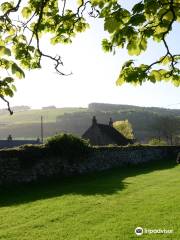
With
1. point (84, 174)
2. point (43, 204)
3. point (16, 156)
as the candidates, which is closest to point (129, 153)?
point (84, 174)

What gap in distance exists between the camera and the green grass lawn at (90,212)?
13273 millimetres

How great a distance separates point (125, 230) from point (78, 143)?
70.9 ft

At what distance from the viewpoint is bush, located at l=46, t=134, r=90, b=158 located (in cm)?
3253

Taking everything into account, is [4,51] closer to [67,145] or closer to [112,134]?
[67,145]

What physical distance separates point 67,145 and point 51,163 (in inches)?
90.4

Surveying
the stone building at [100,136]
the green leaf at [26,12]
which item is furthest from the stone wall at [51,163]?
the green leaf at [26,12]

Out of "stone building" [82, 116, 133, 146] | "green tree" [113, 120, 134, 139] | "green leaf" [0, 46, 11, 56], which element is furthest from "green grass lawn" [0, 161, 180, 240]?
"green tree" [113, 120, 134, 139]

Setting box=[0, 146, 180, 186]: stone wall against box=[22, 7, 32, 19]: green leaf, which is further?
box=[0, 146, 180, 186]: stone wall

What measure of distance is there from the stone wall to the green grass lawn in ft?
10.2

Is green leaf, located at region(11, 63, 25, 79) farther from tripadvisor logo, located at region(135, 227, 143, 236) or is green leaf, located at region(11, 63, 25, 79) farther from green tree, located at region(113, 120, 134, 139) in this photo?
green tree, located at region(113, 120, 134, 139)

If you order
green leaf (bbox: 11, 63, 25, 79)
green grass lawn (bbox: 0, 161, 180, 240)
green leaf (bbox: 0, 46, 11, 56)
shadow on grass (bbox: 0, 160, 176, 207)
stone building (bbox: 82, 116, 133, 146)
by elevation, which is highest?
green leaf (bbox: 0, 46, 11, 56)

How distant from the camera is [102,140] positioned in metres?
62.2

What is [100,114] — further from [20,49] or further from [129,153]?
[20,49]

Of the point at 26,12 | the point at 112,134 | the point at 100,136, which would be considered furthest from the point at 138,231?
the point at 112,134
